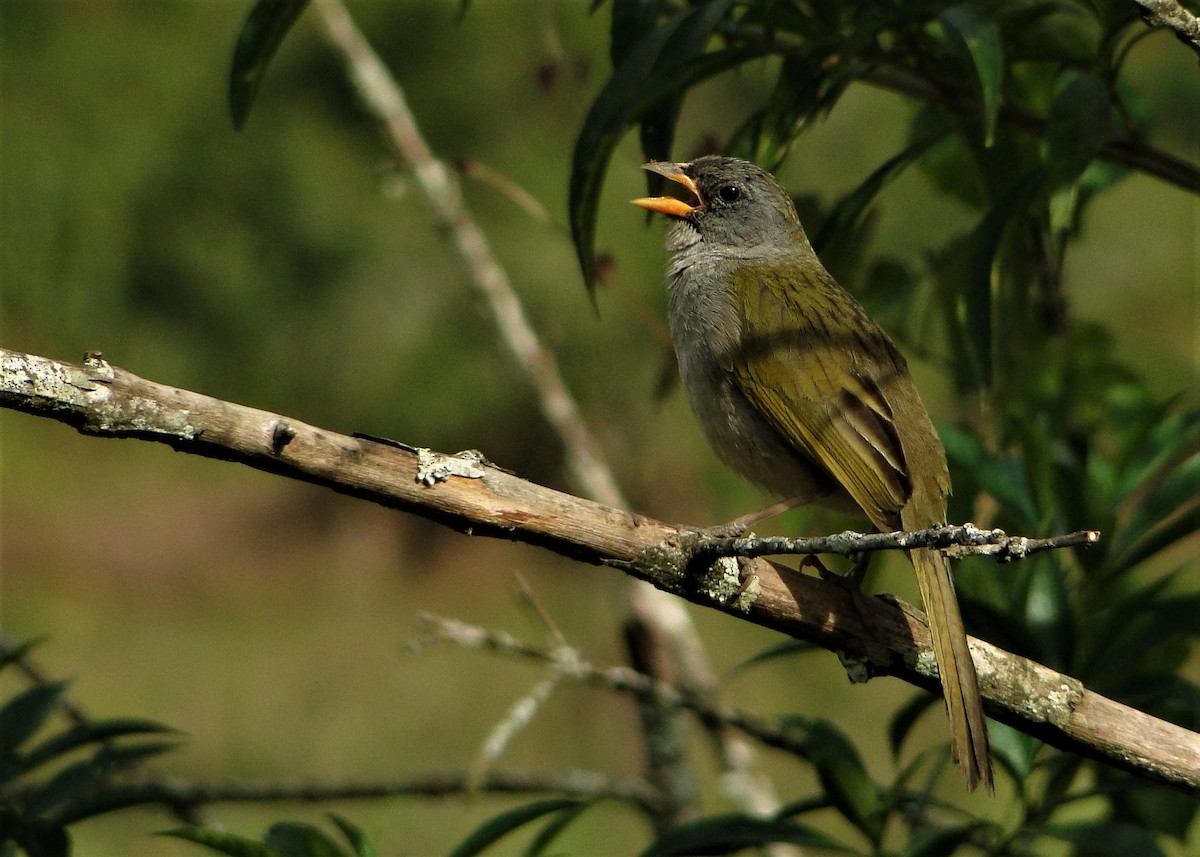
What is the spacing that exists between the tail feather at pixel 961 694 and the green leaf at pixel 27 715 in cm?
206

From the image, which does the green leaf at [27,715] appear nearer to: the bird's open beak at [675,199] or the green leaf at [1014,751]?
the bird's open beak at [675,199]

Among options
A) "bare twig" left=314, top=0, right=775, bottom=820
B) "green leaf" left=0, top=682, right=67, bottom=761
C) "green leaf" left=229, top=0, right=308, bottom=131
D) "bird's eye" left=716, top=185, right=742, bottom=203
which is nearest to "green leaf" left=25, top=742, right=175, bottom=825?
"green leaf" left=0, top=682, right=67, bottom=761

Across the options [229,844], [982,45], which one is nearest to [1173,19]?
[982,45]

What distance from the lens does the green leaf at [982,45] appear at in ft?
8.74

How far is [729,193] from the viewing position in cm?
436

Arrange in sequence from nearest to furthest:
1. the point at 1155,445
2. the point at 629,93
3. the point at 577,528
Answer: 1. the point at 577,528
2. the point at 629,93
3. the point at 1155,445

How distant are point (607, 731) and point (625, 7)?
5.09m

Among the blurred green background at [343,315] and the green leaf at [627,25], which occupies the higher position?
the blurred green background at [343,315]

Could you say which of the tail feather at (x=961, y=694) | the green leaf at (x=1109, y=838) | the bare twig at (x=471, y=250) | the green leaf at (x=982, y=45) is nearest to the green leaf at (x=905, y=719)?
the green leaf at (x=1109, y=838)

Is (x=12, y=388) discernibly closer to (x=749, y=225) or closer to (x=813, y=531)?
(x=813, y=531)

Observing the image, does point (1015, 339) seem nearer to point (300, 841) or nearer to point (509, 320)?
point (509, 320)

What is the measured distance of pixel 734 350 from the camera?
369 cm

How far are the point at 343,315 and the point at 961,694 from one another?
574 centimetres

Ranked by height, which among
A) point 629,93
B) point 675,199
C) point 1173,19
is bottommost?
point 1173,19
